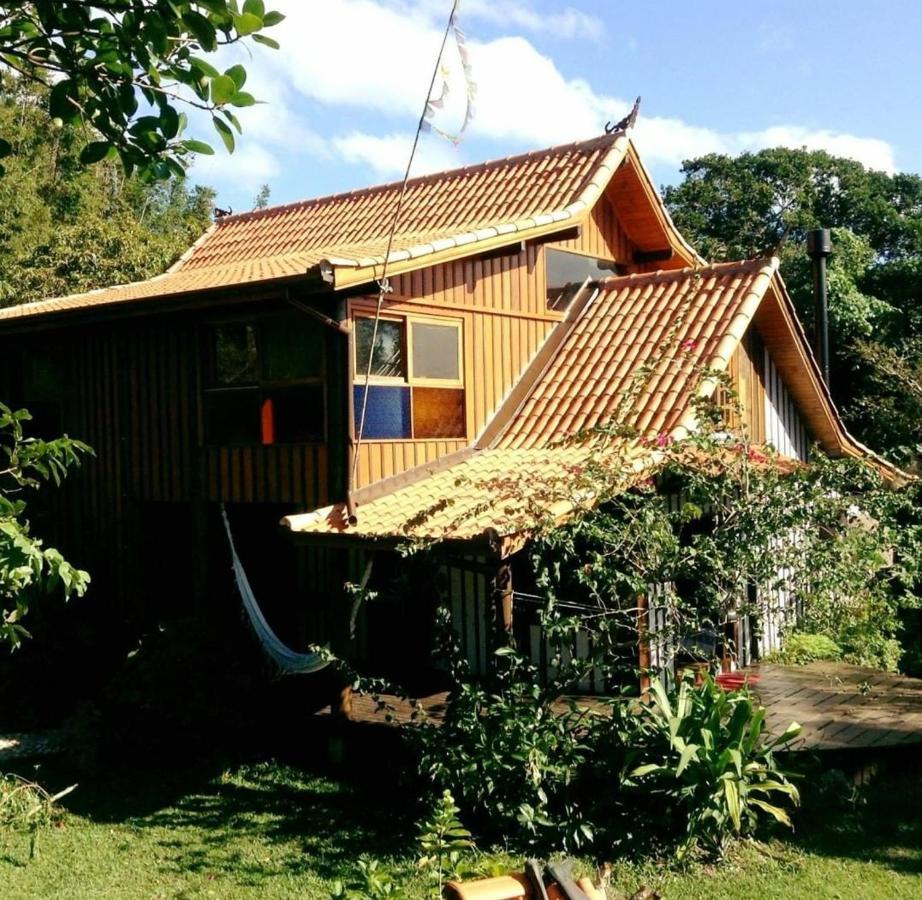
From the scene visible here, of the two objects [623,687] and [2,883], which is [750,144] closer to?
[623,687]

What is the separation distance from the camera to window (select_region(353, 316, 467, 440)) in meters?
9.16

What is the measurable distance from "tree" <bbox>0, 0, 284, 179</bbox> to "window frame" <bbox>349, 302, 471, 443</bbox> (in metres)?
4.66

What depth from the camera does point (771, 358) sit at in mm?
12664

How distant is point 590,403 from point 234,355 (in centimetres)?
374

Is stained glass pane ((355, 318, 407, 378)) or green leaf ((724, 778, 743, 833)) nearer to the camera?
green leaf ((724, 778, 743, 833))

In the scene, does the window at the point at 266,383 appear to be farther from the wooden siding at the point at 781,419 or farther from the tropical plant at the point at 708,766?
the wooden siding at the point at 781,419

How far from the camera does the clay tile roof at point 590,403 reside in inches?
292

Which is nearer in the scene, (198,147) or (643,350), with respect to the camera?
(198,147)

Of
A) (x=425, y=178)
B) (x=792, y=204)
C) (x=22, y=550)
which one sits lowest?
(x=22, y=550)

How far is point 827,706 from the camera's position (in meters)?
9.27

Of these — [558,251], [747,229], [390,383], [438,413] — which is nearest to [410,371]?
[390,383]

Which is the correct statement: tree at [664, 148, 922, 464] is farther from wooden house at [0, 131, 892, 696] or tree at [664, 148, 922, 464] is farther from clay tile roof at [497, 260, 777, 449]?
clay tile roof at [497, 260, 777, 449]

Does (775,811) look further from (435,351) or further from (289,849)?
(435,351)

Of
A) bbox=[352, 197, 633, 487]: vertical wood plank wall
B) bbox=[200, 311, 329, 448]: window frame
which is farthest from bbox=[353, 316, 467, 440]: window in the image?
bbox=[200, 311, 329, 448]: window frame
